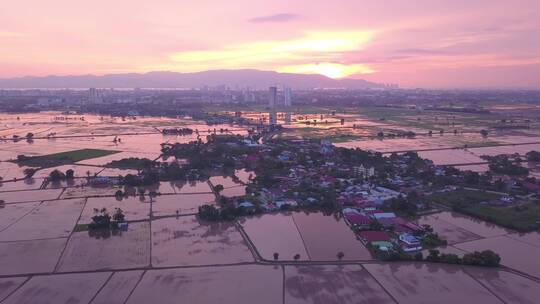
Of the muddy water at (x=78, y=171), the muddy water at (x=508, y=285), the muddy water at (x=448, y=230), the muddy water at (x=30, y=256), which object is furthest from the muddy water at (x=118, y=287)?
the muddy water at (x=78, y=171)

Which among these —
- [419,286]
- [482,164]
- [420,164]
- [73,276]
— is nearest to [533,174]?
[482,164]

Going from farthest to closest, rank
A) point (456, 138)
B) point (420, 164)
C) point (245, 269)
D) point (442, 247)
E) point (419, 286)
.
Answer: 1. point (456, 138)
2. point (420, 164)
3. point (442, 247)
4. point (245, 269)
5. point (419, 286)

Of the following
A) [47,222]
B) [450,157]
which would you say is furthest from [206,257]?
[450,157]

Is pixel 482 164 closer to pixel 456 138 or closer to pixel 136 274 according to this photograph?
pixel 456 138

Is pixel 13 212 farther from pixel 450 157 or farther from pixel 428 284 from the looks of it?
pixel 450 157

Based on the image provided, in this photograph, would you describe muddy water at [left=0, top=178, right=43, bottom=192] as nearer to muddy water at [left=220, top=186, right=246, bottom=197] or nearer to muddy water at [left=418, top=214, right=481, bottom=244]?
muddy water at [left=220, top=186, right=246, bottom=197]

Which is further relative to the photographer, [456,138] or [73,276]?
[456,138]
